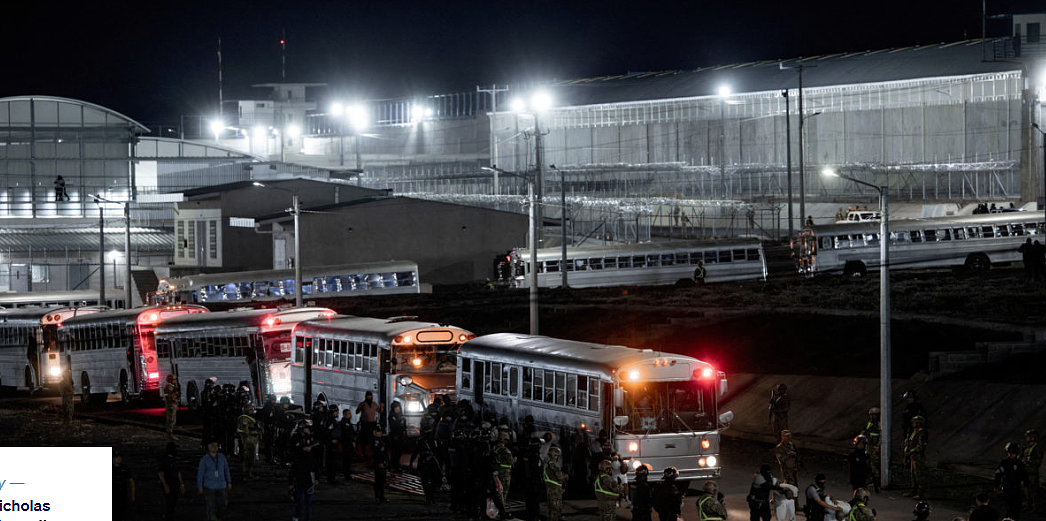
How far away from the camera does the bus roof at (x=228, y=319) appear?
121ft

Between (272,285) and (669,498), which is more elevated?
(272,285)

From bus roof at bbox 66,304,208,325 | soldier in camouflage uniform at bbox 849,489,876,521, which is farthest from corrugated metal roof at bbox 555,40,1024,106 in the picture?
soldier in camouflage uniform at bbox 849,489,876,521

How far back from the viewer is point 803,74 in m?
83.5

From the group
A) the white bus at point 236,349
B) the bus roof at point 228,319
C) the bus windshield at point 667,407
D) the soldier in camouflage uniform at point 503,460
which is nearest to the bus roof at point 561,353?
the bus windshield at point 667,407

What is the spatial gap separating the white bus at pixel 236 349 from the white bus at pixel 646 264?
23.0 m

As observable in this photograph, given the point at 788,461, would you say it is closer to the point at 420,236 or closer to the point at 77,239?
the point at 420,236

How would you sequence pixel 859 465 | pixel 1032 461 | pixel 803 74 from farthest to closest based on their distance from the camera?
1. pixel 803 74
2. pixel 859 465
3. pixel 1032 461

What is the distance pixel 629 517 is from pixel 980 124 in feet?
185

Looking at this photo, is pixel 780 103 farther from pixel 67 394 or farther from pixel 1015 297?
pixel 67 394

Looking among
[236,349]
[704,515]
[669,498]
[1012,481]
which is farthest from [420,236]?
[704,515]

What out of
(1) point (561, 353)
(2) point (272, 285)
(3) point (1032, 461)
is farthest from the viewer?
(2) point (272, 285)

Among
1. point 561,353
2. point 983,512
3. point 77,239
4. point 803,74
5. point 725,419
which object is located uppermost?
point 803,74

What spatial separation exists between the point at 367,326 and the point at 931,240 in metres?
33.6

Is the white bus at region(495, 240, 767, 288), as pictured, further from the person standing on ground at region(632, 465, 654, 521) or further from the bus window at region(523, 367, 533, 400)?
the person standing on ground at region(632, 465, 654, 521)
